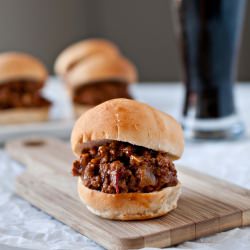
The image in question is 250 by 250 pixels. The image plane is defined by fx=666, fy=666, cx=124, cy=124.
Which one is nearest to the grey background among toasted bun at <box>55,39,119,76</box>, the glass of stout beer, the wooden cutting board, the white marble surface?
toasted bun at <box>55,39,119,76</box>

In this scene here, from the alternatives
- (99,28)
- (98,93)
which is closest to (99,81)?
(98,93)

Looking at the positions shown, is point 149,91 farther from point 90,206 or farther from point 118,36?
point 90,206

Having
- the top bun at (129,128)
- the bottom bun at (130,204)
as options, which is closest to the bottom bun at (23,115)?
the top bun at (129,128)

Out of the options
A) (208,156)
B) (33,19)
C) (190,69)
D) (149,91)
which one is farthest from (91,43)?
(33,19)

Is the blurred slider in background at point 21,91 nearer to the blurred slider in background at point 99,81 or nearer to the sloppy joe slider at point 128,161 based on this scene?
the blurred slider in background at point 99,81

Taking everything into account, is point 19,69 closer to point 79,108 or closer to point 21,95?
point 21,95

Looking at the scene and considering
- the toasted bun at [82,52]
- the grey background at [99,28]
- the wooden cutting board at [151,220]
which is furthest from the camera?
the grey background at [99,28]
